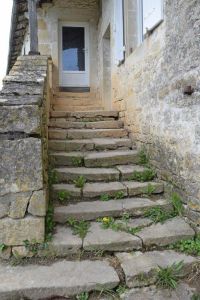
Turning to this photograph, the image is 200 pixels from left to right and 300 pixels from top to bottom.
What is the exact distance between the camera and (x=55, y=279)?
Answer: 7.63 feet

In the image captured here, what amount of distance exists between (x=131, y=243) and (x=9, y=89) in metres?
1.84

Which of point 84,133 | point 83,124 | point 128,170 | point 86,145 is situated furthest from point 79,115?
point 128,170

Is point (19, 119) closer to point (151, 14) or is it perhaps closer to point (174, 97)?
point (174, 97)

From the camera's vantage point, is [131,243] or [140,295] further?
[131,243]

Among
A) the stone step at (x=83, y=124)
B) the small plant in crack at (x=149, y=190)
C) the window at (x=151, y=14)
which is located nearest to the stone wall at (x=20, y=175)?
the small plant in crack at (x=149, y=190)

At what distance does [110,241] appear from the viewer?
2738 millimetres

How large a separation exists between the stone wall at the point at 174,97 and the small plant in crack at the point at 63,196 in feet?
3.78

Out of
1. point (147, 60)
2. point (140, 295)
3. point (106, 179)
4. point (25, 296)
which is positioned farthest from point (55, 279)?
point (147, 60)

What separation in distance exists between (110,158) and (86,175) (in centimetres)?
54

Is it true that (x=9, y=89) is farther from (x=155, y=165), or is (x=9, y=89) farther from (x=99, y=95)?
(x=99, y=95)

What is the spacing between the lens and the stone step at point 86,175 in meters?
3.75

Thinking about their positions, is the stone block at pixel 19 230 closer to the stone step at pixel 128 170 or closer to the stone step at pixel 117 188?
the stone step at pixel 117 188

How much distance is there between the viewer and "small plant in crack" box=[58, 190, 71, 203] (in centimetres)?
336

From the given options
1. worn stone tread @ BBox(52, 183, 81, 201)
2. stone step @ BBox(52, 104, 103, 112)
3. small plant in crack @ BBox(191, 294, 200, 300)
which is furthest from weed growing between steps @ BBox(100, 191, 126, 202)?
stone step @ BBox(52, 104, 103, 112)
